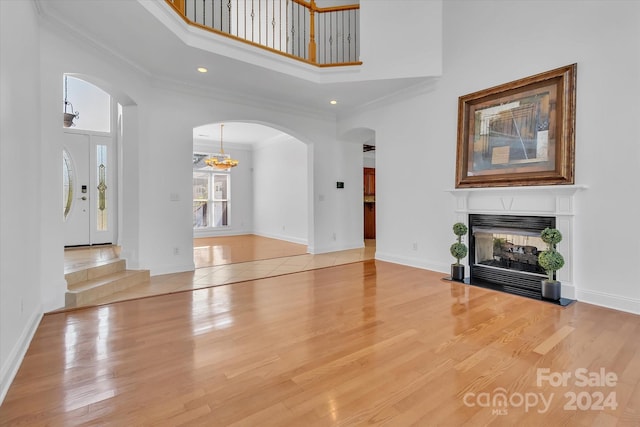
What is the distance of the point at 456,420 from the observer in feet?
4.99

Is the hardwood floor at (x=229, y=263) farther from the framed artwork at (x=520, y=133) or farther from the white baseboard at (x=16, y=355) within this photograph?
the framed artwork at (x=520, y=133)

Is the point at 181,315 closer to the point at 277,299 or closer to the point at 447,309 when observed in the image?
the point at 277,299

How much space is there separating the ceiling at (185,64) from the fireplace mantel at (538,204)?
2087 mm

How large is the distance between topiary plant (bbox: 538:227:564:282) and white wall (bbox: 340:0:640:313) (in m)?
0.26

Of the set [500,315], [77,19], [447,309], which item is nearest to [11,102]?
[77,19]

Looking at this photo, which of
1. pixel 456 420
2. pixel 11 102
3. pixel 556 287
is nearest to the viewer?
→ pixel 456 420

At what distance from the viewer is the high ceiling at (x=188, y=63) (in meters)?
3.04

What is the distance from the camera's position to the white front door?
5527 millimetres

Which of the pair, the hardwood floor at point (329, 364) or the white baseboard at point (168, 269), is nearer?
the hardwood floor at point (329, 364)

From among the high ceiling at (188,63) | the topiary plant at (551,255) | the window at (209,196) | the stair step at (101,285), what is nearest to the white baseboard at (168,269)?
the stair step at (101,285)

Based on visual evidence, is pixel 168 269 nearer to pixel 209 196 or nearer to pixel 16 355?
pixel 16 355

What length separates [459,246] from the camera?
4.21 m

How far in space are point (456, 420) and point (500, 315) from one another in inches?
70.6

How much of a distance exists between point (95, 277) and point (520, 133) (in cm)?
Answer: 560
